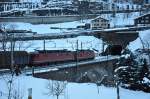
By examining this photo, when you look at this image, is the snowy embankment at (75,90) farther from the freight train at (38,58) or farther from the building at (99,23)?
the building at (99,23)

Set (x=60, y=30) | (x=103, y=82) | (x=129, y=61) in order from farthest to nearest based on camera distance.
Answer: (x=60, y=30) < (x=129, y=61) < (x=103, y=82)

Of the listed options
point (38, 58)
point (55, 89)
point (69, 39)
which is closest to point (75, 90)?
point (55, 89)

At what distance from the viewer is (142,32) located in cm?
3183

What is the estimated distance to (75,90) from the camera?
1414cm

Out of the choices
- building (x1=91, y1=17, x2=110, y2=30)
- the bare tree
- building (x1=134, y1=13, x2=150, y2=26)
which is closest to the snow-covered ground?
building (x1=134, y1=13, x2=150, y2=26)

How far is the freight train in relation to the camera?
18719 mm

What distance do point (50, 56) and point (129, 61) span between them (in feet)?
12.1

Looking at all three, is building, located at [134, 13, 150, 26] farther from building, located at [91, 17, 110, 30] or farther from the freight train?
the freight train

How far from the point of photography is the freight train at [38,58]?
18719 millimetres

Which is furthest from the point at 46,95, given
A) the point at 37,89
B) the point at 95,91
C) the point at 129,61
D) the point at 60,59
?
the point at 60,59

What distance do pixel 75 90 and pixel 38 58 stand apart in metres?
5.82

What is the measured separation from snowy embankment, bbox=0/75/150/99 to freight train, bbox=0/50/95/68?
351 cm

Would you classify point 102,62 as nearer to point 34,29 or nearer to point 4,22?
point 34,29

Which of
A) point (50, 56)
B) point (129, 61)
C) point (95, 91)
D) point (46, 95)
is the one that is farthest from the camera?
point (50, 56)
